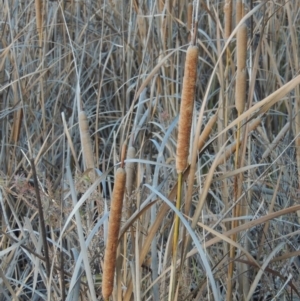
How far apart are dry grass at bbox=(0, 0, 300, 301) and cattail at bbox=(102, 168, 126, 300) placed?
6 centimetres

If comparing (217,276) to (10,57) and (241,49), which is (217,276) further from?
(10,57)

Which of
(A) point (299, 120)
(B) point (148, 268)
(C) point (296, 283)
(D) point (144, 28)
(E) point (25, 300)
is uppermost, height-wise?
(D) point (144, 28)

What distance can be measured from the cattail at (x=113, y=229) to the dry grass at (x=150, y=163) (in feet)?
0.19

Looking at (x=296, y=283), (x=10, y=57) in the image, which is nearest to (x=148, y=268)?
(x=296, y=283)

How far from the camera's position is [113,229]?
695mm

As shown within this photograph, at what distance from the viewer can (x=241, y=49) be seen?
0.81 metres

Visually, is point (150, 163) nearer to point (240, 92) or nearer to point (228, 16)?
point (240, 92)

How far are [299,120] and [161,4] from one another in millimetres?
496

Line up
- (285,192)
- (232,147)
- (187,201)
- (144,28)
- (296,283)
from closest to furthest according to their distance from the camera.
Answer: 1. (187,201)
2. (232,147)
3. (296,283)
4. (285,192)
5. (144,28)

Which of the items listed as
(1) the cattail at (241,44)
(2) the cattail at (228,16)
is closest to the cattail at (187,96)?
(1) the cattail at (241,44)

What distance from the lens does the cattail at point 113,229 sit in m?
0.66

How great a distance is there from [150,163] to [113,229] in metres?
0.16

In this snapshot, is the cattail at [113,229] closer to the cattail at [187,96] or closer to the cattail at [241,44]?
the cattail at [187,96]

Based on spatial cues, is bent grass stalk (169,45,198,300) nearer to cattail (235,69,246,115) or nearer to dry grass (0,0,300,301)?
dry grass (0,0,300,301)
